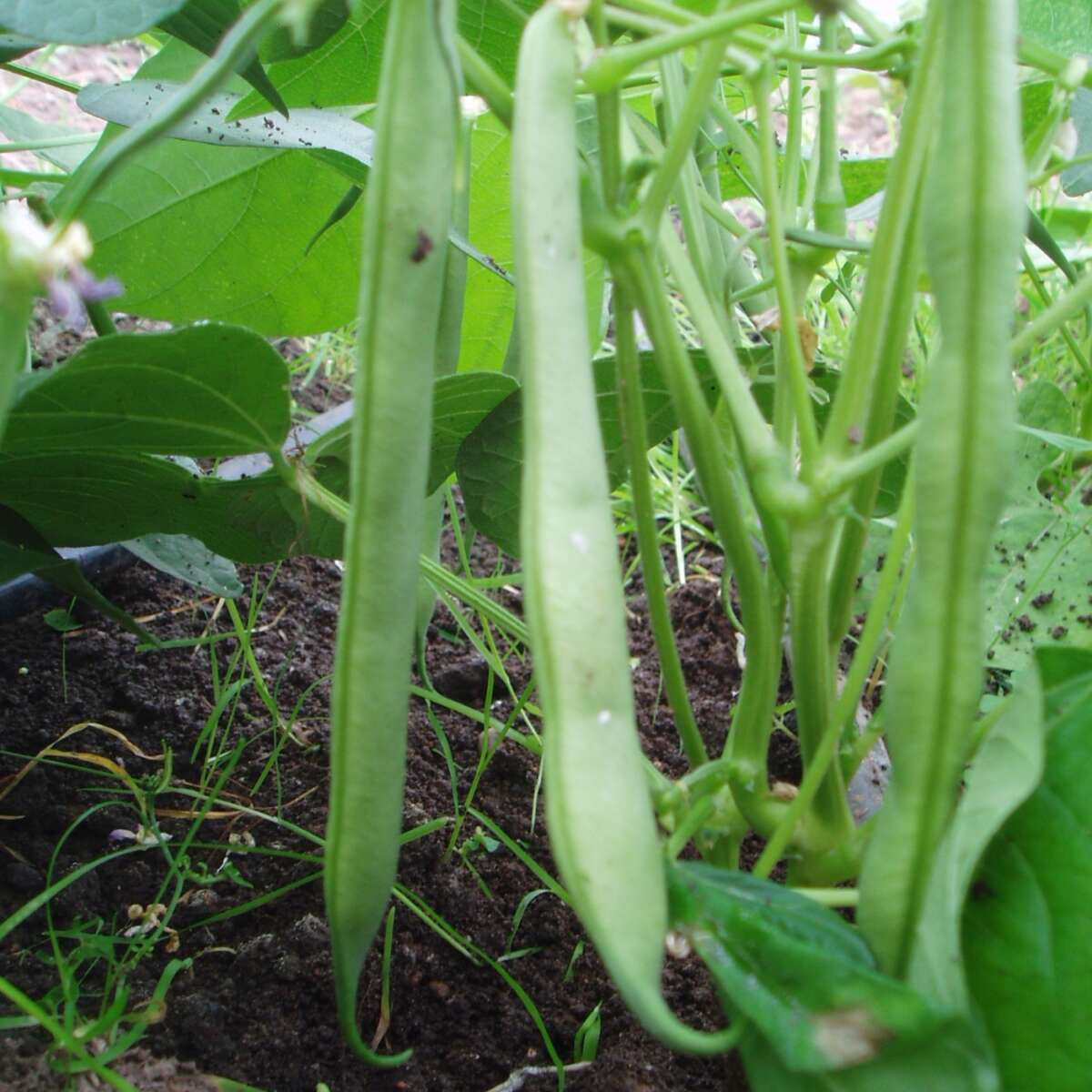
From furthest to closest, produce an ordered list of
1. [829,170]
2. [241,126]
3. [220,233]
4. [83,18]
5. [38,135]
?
[38,135], [220,233], [241,126], [829,170], [83,18]

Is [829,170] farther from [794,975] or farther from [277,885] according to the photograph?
[277,885]

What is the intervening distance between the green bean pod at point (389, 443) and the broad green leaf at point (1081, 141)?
73 centimetres

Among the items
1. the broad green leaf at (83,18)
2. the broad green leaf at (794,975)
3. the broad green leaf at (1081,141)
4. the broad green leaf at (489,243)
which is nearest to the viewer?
the broad green leaf at (794,975)

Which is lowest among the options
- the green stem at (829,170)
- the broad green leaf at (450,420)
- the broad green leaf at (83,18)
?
the broad green leaf at (450,420)

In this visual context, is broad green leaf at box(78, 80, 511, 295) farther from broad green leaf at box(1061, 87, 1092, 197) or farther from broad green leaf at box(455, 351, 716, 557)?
broad green leaf at box(1061, 87, 1092, 197)

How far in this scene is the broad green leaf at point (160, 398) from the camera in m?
0.65

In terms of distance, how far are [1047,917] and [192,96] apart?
0.48 m

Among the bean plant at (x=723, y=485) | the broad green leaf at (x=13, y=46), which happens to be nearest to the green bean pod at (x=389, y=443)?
the bean plant at (x=723, y=485)

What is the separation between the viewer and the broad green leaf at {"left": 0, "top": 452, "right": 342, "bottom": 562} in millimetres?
824

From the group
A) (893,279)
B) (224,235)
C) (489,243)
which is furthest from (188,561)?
(893,279)

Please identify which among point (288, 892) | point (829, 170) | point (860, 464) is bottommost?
point (288, 892)

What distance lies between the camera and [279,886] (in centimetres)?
88

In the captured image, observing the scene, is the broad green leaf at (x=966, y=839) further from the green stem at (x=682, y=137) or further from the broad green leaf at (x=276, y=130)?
the broad green leaf at (x=276, y=130)

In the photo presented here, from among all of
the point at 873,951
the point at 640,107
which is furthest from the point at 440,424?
the point at 640,107
